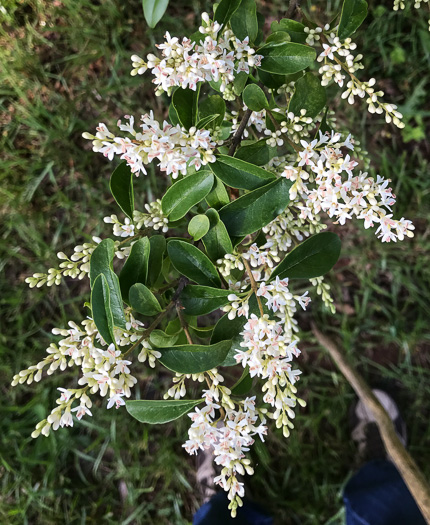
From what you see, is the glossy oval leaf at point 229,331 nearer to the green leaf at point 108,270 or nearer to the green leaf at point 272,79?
the green leaf at point 108,270

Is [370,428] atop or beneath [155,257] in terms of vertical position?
beneath

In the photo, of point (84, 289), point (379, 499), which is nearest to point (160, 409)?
point (84, 289)

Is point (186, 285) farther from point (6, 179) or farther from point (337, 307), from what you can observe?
point (6, 179)

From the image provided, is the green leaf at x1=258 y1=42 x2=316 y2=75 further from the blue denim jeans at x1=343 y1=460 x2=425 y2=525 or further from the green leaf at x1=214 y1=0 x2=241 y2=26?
the blue denim jeans at x1=343 y1=460 x2=425 y2=525

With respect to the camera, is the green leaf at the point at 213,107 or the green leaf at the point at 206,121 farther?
the green leaf at the point at 213,107

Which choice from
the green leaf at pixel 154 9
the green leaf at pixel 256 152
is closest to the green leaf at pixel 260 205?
the green leaf at pixel 256 152

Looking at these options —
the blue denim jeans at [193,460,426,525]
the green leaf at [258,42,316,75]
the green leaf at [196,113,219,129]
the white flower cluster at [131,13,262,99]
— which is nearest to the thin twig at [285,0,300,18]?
the green leaf at [258,42,316,75]

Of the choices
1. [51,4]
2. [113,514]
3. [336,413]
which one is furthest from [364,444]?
[51,4]

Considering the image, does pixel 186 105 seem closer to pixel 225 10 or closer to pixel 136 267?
pixel 225 10
